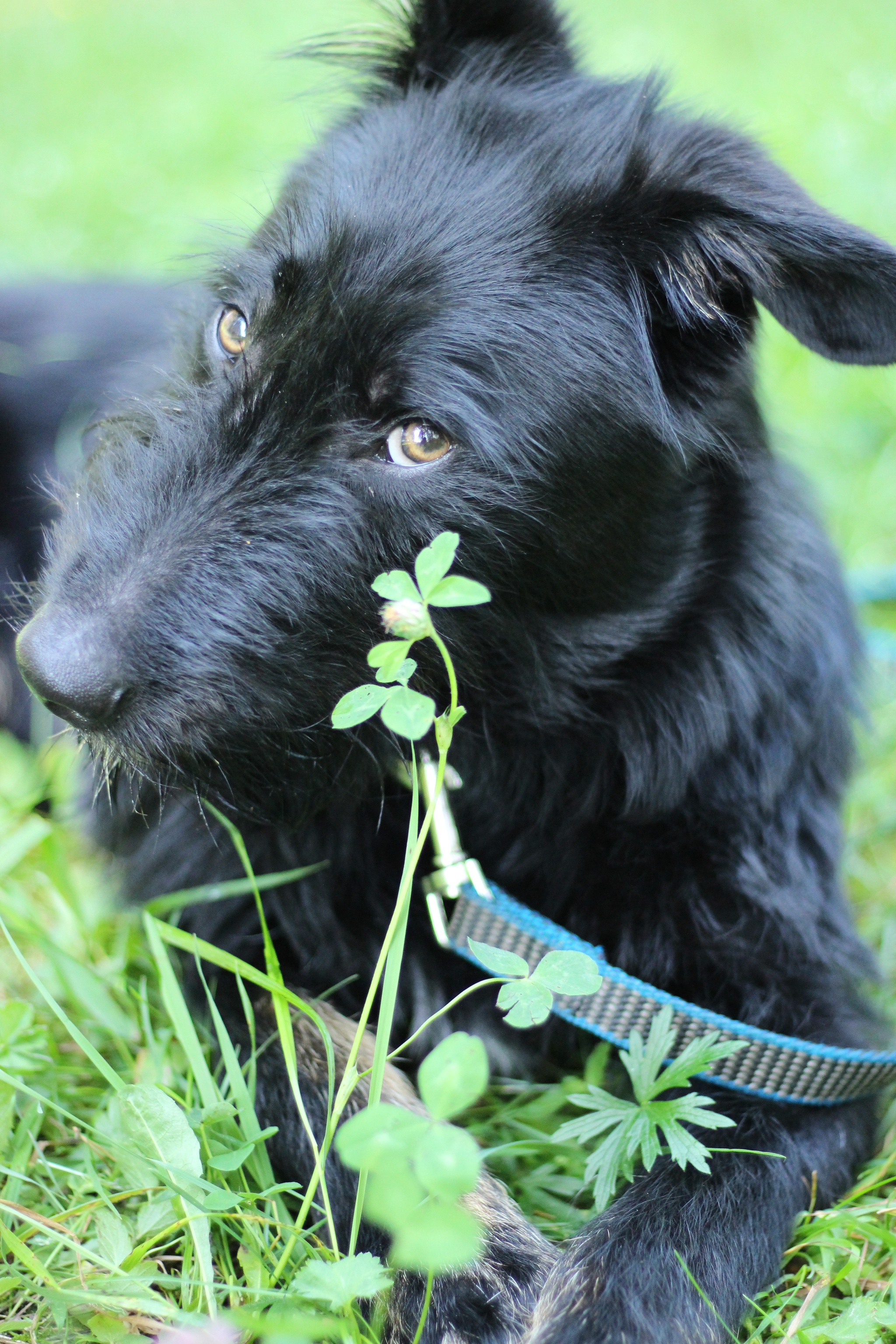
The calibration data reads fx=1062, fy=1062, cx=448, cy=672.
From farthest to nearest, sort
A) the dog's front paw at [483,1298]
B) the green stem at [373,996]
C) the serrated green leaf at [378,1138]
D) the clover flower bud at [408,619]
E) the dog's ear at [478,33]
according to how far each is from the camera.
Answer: the dog's ear at [478,33] → the dog's front paw at [483,1298] → the green stem at [373,996] → the clover flower bud at [408,619] → the serrated green leaf at [378,1138]

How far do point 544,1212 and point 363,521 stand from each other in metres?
1.39

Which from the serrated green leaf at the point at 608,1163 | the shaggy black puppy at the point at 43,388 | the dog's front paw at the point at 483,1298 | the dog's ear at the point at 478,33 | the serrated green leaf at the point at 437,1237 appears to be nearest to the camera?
the serrated green leaf at the point at 437,1237

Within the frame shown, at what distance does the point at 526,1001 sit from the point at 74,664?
2.97ft

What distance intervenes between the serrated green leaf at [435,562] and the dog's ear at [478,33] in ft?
5.25

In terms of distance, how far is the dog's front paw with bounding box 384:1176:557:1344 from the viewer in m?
1.73

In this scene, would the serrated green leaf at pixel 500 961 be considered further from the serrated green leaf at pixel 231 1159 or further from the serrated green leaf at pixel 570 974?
the serrated green leaf at pixel 231 1159

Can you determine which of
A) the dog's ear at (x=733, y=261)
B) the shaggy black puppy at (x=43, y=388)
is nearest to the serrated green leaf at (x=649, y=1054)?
the dog's ear at (x=733, y=261)

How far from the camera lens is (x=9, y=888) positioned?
104 inches

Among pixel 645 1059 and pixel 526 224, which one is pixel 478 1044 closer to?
pixel 645 1059

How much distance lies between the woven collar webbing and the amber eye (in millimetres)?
1269

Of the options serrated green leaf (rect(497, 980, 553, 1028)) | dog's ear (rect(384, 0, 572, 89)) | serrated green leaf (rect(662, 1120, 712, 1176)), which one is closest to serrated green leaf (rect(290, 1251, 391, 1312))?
serrated green leaf (rect(497, 980, 553, 1028))

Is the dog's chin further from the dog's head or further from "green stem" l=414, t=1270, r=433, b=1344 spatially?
"green stem" l=414, t=1270, r=433, b=1344

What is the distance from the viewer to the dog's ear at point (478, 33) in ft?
8.64

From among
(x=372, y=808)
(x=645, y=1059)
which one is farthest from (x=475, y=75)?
(x=645, y=1059)
